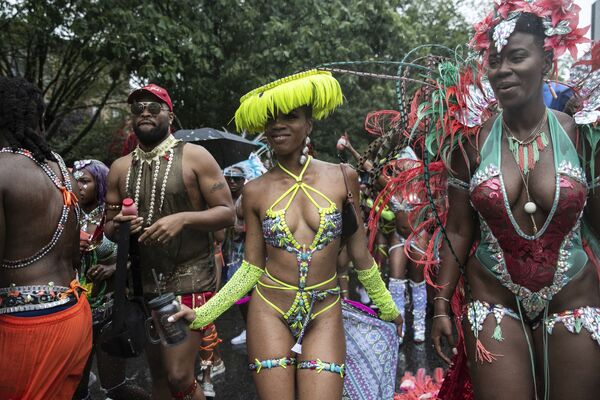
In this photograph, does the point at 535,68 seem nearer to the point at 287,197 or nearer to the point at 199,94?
the point at 287,197

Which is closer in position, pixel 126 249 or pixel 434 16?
pixel 126 249

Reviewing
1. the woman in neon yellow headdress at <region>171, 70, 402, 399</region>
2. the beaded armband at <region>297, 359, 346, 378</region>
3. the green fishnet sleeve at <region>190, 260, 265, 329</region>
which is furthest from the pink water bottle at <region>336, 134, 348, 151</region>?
the beaded armband at <region>297, 359, 346, 378</region>

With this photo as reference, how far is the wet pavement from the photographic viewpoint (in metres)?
4.96

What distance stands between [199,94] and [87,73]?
3.19m

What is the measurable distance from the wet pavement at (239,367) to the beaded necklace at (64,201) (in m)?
2.50

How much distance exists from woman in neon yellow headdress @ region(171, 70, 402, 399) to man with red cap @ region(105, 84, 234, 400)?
2.06ft

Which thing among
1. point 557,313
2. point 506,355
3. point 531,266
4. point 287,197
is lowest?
point 506,355

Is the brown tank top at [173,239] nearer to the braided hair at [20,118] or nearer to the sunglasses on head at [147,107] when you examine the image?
the sunglasses on head at [147,107]

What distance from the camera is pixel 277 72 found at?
11.4 metres

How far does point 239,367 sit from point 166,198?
2.59m

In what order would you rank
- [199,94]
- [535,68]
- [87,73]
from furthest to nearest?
[87,73], [199,94], [535,68]

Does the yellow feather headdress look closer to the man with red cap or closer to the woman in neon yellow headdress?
the woman in neon yellow headdress

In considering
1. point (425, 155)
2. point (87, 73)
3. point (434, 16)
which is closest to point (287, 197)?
point (425, 155)

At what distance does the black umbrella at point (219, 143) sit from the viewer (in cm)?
721
